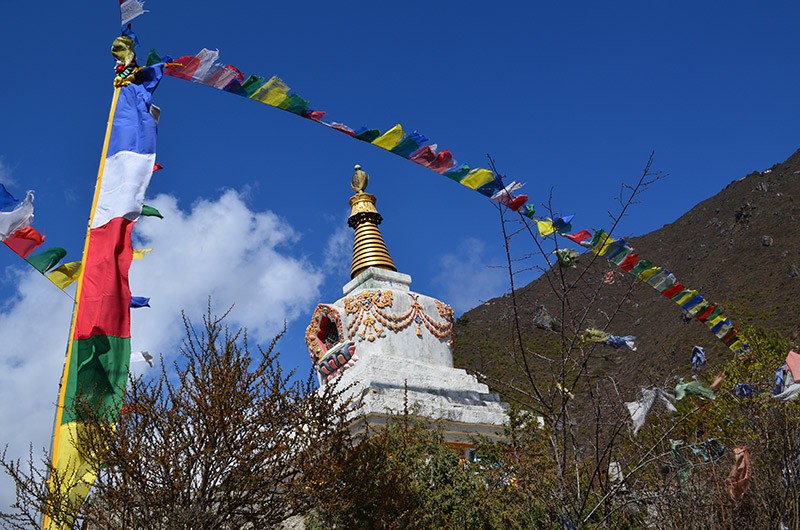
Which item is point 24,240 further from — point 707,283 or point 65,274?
point 707,283

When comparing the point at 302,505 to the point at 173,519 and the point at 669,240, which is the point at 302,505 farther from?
the point at 669,240

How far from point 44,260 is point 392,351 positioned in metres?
6.99

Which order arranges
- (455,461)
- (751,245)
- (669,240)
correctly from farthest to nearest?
(669,240), (751,245), (455,461)

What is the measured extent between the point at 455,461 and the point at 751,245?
48855mm

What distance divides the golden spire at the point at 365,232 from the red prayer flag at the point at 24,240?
27.0 ft

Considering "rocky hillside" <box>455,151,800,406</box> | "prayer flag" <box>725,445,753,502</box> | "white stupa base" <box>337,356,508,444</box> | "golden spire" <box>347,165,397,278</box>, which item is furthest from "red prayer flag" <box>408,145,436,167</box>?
"rocky hillside" <box>455,151,800,406</box>

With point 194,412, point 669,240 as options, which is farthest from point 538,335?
point 194,412

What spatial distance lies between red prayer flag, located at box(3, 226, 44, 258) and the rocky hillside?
2521cm

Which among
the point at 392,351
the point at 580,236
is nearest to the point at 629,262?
the point at 580,236

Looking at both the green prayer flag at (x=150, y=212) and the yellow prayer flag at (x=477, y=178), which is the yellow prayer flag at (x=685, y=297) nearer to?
the yellow prayer flag at (x=477, y=178)

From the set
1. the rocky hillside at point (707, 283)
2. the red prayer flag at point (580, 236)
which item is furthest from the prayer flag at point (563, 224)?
the rocky hillside at point (707, 283)

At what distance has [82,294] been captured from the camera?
768cm

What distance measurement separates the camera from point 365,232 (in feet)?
53.8

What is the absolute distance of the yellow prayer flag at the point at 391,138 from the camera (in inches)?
426
